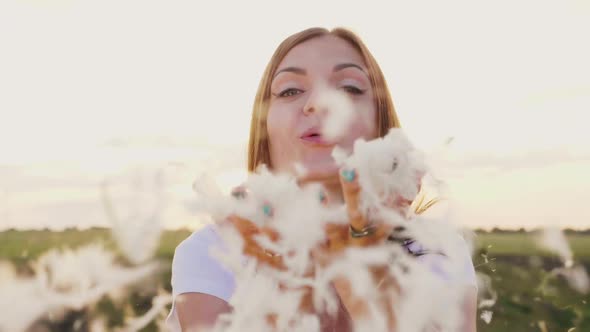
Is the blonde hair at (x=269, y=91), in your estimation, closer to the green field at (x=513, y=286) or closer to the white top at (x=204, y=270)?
the white top at (x=204, y=270)

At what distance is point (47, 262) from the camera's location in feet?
10.3

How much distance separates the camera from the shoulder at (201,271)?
10.9ft

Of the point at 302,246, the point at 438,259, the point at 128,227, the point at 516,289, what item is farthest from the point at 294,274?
the point at 516,289

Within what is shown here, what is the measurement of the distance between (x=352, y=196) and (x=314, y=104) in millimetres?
1072

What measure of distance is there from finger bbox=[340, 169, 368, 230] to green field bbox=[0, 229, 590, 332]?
387 inches

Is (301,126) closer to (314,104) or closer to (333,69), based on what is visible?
(314,104)

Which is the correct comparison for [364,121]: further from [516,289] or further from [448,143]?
[516,289]

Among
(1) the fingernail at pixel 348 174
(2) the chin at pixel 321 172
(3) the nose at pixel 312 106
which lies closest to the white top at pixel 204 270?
(2) the chin at pixel 321 172

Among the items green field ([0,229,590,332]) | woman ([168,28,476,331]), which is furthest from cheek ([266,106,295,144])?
green field ([0,229,590,332])

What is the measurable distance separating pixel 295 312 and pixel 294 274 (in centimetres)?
18

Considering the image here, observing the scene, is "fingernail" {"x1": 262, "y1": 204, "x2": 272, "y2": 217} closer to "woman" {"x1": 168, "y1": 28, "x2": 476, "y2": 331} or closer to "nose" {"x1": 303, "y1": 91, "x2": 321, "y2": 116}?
"woman" {"x1": 168, "y1": 28, "x2": 476, "y2": 331}

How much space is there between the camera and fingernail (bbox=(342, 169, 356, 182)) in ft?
7.10

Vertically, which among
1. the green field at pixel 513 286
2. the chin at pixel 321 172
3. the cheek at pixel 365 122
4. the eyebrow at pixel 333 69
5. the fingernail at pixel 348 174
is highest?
the fingernail at pixel 348 174

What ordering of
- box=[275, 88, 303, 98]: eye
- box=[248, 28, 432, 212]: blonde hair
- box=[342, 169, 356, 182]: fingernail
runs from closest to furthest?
box=[342, 169, 356, 182]: fingernail
box=[275, 88, 303, 98]: eye
box=[248, 28, 432, 212]: blonde hair
